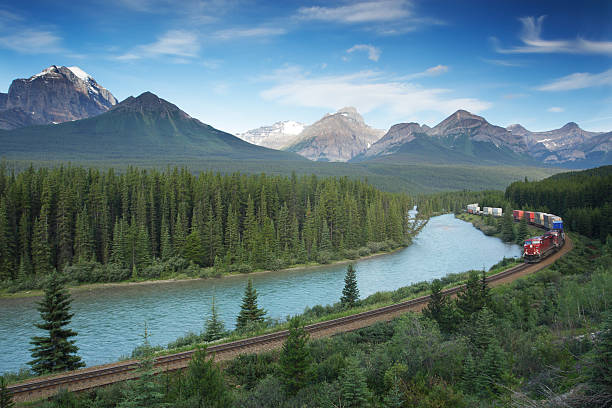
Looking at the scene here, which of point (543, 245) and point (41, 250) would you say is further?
point (41, 250)

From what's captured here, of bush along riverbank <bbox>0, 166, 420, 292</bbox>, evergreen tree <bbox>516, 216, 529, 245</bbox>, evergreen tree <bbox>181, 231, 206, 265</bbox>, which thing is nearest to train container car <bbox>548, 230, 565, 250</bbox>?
evergreen tree <bbox>516, 216, 529, 245</bbox>

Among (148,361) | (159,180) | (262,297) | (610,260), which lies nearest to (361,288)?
(262,297)

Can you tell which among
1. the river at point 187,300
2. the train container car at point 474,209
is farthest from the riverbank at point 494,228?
the train container car at point 474,209

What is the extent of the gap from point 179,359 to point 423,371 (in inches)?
590

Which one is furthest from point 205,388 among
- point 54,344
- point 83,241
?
point 83,241

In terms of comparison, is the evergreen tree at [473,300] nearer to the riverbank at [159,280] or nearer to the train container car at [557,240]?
the train container car at [557,240]

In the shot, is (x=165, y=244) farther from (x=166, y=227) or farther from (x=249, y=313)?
(x=249, y=313)

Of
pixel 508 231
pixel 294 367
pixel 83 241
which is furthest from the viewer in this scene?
pixel 508 231

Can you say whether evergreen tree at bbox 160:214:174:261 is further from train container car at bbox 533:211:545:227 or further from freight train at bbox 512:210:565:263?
train container car at bbox 533:211:545:227

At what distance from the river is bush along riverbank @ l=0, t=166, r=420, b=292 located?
5478 mm

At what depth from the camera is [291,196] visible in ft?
297

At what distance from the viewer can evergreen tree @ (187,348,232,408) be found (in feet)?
45.1

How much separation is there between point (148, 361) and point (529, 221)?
10918 centimetres

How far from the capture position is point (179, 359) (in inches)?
908
